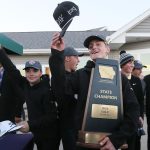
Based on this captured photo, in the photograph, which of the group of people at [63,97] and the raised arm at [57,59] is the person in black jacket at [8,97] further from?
the raised arm at [57,59]

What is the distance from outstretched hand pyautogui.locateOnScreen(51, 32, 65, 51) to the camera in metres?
2.67

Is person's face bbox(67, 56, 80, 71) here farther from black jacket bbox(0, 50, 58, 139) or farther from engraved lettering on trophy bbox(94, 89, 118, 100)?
engraved lettering on trophy bbox(94, 89, 118, 100)


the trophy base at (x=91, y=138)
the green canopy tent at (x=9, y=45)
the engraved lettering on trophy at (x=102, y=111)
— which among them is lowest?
the trophy base at (x=91, y=138)

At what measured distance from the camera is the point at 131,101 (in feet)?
9.06

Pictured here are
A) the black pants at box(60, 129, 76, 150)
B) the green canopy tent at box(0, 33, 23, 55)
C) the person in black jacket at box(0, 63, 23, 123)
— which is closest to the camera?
the black pants at box(60, 129, 76, 150)

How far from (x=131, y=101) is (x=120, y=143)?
0.31m

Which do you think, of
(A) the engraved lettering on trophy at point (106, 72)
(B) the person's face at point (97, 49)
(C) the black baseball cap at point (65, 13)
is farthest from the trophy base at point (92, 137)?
(C) the black baseball cap at point (65, 13)

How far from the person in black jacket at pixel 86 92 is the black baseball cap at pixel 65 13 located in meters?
0.08

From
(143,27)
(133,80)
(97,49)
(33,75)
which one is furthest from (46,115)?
(143,27)

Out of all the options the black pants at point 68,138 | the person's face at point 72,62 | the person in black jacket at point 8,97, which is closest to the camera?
the black pants at point 68,138

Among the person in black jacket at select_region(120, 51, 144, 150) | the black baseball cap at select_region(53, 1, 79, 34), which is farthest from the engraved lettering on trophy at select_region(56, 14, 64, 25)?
the person in black jacket at select_region(120, 51, 144, 150)

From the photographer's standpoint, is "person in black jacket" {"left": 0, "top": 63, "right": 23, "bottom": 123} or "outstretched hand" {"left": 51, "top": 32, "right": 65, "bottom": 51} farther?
"person in black jacket" {"left": 0, "top": 63, "right": 23, "bottom": 123}

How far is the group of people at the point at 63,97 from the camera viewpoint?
2.70 meters

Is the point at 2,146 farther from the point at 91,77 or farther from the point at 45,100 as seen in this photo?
the point at 45,100
